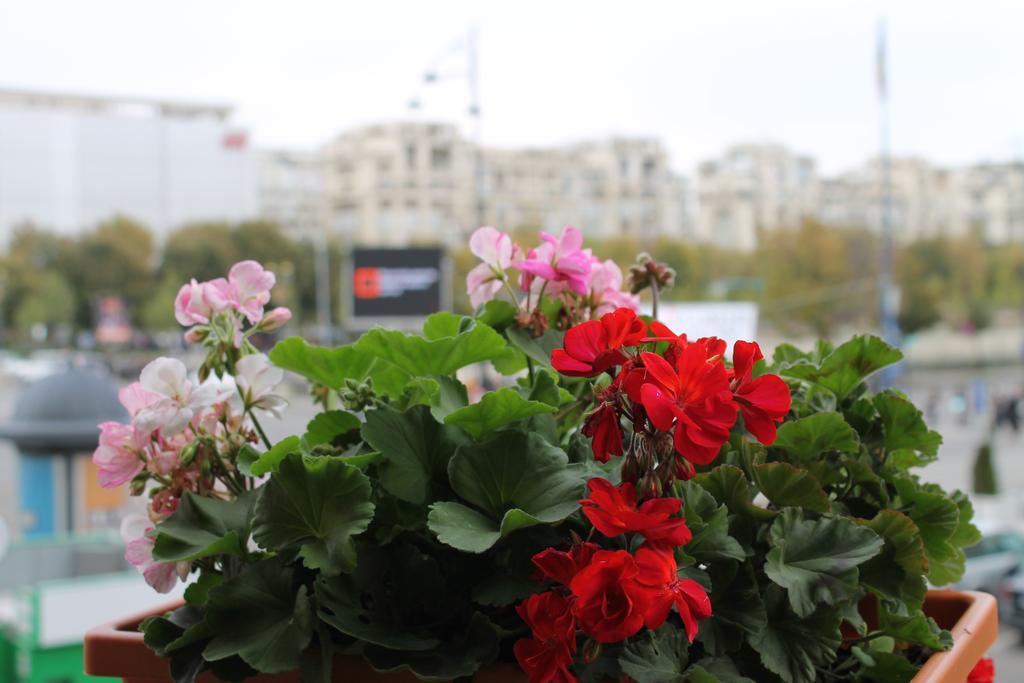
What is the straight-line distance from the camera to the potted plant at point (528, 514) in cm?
69

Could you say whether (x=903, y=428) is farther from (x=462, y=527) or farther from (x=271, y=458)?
(x=271, y=458)

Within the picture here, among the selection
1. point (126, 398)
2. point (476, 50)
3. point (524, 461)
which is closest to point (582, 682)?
point (524, 461)

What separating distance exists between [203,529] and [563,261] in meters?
0.38

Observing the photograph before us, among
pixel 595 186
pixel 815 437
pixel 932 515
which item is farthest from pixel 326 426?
pixel 595 186

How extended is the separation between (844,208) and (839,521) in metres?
72.4

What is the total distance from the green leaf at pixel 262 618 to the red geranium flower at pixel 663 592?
0.25 m

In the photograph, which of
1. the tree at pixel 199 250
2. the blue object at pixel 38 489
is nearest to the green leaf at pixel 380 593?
the blue object at pixel 38 489

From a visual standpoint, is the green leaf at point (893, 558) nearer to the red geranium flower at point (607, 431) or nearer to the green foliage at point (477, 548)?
the green foliage at point (477, 548)

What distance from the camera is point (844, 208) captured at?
2741 inches

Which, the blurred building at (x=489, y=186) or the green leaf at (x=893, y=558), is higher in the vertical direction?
the blurred building at (x=489, y=186)

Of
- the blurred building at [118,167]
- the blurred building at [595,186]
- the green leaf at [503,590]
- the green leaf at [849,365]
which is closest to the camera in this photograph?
the green leaf at [503,590]

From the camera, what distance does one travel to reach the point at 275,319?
1.00 metres

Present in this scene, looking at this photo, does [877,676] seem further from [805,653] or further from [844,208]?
[844,208]

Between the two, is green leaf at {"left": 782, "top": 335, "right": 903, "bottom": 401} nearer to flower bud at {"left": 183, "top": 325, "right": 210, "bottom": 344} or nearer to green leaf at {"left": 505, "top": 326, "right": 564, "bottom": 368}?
green leaf at {"left": 505, "top": 326, "right": 564, "bottom": 368}
